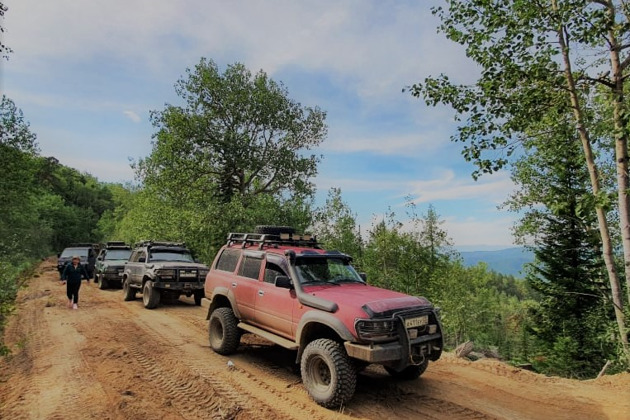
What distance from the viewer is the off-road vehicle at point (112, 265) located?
1831 cm

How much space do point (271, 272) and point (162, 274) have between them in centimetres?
731

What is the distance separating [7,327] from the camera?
10.2 m

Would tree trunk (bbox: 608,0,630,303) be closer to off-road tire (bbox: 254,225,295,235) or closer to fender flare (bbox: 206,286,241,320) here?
off-road tire (bbox: 254,225,295,235)

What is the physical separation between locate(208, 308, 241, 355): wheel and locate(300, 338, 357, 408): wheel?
7.61ft

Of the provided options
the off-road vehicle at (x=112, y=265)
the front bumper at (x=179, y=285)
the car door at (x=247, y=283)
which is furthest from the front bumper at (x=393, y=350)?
the off-road vehicle at (x=112, y=265)

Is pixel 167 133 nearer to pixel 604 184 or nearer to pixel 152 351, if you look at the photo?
pixel 152 351

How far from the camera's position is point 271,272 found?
6.81 m

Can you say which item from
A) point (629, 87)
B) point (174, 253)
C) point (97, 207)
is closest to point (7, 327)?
point (174, 253)

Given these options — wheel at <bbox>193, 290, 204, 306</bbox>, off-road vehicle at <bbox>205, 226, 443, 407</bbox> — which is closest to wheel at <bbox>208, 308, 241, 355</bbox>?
off-road vehicle at <bbox>205, 226, 443, 407</bbox>

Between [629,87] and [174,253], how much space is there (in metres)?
14.4

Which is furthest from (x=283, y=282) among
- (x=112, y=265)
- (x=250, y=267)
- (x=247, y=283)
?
(x=112, y=265)

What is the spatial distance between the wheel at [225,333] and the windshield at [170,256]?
23.3 feet

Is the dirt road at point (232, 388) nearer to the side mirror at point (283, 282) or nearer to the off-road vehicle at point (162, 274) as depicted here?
the side mirror at point (283, 282)

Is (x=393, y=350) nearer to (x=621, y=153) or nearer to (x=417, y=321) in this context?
(x=417, y=321)
